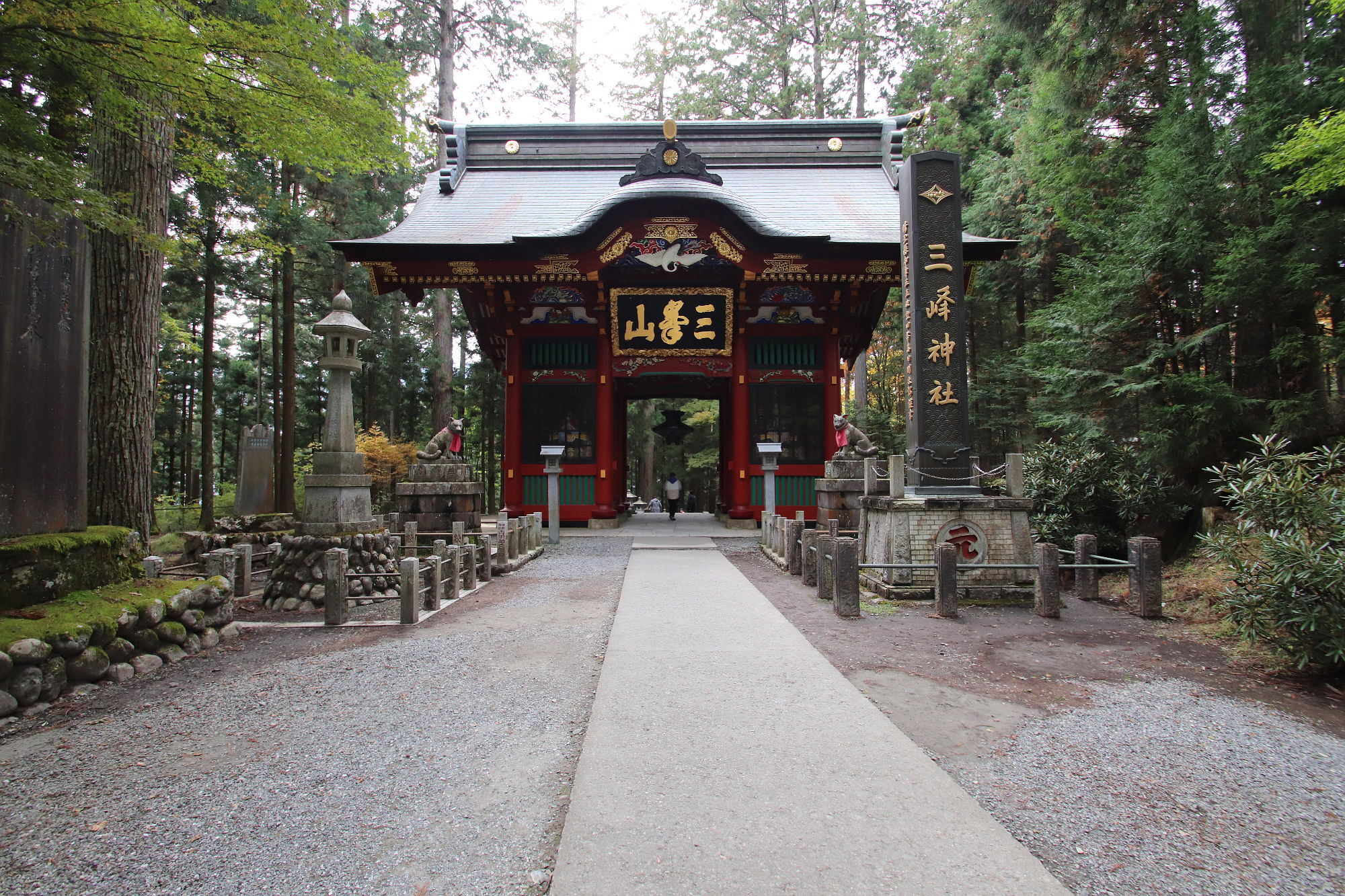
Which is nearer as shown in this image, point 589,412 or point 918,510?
point 918,510

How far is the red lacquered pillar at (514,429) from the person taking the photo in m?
12.2

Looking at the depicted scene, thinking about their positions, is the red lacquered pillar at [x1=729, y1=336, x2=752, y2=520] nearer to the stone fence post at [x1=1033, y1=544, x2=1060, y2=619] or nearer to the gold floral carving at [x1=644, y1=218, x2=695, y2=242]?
the gold floral carving at [x1=644, y1=218, x2=695, y2=242]

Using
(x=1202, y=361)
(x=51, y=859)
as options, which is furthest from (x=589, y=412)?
(x=51, y=859)

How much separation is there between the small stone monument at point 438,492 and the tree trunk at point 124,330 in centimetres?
366

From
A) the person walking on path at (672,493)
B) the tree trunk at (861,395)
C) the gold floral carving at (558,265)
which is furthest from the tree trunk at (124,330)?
the tree trunk at (861,395)

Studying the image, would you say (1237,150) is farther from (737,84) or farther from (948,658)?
(737,84)

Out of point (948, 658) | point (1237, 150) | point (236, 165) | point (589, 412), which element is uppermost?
point (236, 165)

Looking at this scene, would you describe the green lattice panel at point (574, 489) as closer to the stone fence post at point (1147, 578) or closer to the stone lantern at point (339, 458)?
the stone lantern at point (339, 458)

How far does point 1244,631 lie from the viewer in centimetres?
402

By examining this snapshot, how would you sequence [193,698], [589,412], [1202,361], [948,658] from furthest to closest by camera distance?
[589,412]
[1202,361]
[948,658]
[193,698]

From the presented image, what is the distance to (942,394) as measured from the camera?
6.66 metres

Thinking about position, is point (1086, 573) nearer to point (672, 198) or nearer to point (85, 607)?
point (85, 607)

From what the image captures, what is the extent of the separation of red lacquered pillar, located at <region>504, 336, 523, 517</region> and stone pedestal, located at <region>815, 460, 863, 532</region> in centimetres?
600

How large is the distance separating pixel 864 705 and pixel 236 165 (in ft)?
47.7
